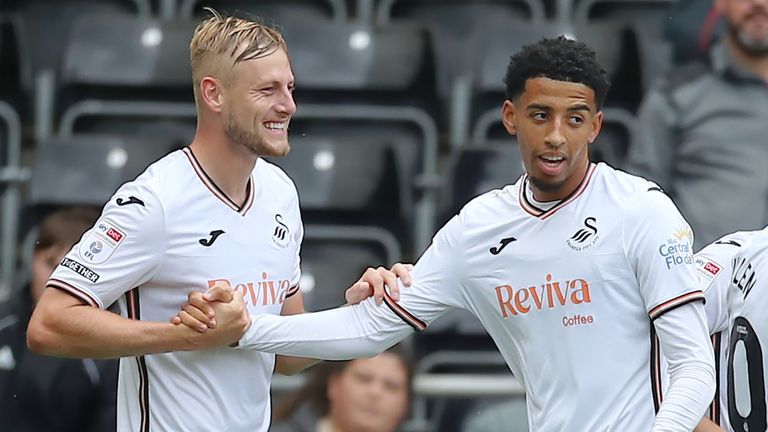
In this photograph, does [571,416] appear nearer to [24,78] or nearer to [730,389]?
[730,389]

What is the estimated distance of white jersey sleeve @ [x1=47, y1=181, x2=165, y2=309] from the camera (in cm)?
407

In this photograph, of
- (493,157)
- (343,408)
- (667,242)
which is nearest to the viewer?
(667,242)

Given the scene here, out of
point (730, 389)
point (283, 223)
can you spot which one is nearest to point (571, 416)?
point (730, 389)

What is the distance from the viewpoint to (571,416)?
396 centimetres

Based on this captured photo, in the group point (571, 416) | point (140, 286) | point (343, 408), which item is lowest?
point (343, 408)

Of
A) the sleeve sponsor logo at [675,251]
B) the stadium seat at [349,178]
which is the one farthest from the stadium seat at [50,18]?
the sleeve sponsor logo at [675,251]

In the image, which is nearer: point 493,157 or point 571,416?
point 571,416

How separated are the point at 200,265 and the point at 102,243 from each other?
270 mm

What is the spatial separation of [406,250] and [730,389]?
3.11 meters

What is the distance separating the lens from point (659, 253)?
12.6 ft

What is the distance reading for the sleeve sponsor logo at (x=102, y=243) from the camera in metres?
4.08

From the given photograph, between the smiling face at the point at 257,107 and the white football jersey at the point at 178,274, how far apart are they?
165mm

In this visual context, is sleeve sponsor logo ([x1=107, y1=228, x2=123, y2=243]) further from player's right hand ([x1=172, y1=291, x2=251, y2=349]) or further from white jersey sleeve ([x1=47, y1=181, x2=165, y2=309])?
player's right hand ([x1=172, y1=291, x2=251, y2=349])

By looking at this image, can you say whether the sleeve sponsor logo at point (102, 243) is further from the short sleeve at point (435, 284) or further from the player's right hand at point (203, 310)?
the short sleeve at point (435, 284)
